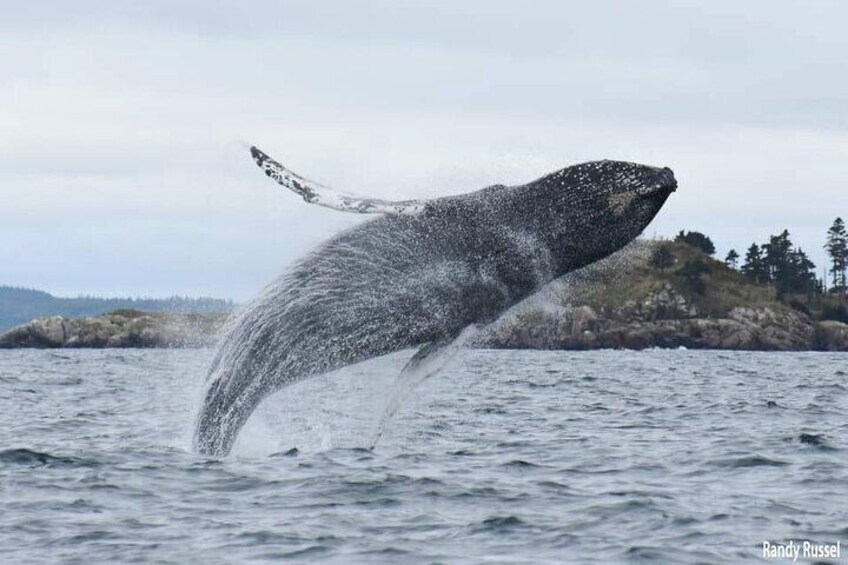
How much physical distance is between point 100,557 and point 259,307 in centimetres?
479

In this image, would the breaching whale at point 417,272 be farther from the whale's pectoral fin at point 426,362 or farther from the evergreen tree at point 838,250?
the evergreen tree at point 838,250

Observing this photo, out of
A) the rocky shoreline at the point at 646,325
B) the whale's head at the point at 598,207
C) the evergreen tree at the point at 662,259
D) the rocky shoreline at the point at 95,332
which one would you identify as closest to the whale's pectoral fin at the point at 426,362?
the whale's head at the point at 598,207

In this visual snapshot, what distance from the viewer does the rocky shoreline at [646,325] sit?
124 metres

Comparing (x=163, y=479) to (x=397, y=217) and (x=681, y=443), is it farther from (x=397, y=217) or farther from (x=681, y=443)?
(x=681, y=443)

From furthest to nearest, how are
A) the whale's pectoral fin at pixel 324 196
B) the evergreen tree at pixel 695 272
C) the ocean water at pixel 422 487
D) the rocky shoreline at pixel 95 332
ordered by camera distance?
the evergreen tree at pixel 695 272 → the rocky shoreline at pixel 95 332 → the whale's pectoral fin at pixel 324 196 → the ocean water at pixel 422 487

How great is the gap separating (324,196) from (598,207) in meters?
3.01

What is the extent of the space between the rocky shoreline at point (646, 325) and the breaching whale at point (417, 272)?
104371mm

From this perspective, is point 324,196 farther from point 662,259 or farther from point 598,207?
point 662,259

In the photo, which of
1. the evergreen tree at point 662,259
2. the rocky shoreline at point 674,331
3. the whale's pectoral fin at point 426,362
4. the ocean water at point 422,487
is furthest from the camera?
the evergreen tree at point 662,259

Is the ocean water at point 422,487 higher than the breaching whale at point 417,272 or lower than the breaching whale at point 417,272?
lower

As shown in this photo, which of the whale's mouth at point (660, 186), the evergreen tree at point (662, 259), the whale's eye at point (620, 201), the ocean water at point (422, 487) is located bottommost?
the ocean water at point (422, 487)

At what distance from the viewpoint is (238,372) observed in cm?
1541

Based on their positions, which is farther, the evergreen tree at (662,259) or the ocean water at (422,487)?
the evergreen tree at (662,259)

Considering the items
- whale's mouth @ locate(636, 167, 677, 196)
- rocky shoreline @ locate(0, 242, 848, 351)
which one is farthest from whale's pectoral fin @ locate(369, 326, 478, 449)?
rocky shoreline @ locate(0, 242, 848, 351)
